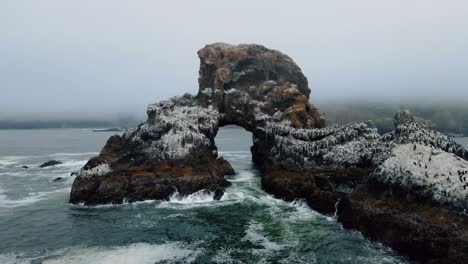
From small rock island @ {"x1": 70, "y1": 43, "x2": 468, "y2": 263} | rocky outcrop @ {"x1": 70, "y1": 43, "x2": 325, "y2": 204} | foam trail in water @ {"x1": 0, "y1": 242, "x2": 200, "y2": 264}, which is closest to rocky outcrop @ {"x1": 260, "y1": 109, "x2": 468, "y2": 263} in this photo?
small rock island @ {"x1": 70, "y1": 43, "x2": 468, "y2": 263}

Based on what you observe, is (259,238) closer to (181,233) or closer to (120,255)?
(181,233)

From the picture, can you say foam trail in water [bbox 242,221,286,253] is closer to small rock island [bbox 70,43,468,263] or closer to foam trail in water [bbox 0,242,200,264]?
foam trail in water [bbox 0,242,200,264]

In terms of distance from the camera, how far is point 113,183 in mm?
49312

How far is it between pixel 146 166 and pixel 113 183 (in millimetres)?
5510

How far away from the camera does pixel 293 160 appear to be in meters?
52.9

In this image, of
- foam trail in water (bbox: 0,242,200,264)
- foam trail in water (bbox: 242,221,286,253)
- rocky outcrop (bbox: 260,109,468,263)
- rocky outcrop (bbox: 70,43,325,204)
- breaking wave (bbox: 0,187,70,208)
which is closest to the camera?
foam trail in water (bbox: 0,242,200,264)

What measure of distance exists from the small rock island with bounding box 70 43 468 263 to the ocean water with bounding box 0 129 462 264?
7.00ft

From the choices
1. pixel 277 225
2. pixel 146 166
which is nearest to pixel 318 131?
pixel 277 225

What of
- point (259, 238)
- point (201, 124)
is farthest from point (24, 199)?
point (259, 238)

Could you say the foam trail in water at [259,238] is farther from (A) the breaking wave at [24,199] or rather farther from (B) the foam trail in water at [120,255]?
(A) the breaking wave at [24,199]

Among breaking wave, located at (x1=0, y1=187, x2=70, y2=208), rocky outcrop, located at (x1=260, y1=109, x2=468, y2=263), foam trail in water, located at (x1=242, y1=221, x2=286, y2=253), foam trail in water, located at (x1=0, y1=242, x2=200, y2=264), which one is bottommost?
foam trail in water, located at (x1=242, y1=221, x2=286, y2=253)

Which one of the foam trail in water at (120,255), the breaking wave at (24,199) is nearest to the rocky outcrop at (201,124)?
the breaking wave at (24,199)

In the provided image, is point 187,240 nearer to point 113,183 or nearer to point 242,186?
point 113,183

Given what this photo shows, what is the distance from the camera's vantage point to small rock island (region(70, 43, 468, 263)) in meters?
32.3
